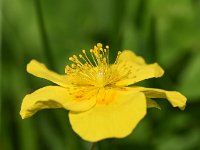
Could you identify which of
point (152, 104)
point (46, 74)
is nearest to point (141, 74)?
point (152, 104)

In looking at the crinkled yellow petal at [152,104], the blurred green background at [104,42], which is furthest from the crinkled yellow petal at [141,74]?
the blurred green background at [104,42]

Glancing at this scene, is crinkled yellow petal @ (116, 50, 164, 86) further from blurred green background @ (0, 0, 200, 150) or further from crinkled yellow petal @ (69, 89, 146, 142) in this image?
blurred green background @ (0, 0, 200, 150)

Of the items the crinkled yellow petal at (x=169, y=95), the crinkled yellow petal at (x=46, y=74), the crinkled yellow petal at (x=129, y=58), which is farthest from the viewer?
the crinkled yellow petal at (x=129, y=58)

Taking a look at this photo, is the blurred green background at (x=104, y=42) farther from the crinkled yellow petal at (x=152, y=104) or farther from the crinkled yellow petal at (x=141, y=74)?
the crinkled yellow petal at (x=152, y=104)

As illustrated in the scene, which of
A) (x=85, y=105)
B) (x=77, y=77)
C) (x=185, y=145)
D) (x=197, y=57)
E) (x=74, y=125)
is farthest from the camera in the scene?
(x=197, y=57)

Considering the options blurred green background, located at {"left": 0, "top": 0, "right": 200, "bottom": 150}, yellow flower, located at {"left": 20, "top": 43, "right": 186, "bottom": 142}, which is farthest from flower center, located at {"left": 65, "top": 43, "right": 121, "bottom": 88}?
blurred green background, located at {"left": 0, "top": 0, "right": 200, "bottom": 150}

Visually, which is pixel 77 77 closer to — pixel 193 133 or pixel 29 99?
pixel 29 99

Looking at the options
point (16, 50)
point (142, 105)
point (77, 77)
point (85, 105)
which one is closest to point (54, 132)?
point (16, 50)

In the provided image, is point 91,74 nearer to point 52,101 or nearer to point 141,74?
point 141,74
